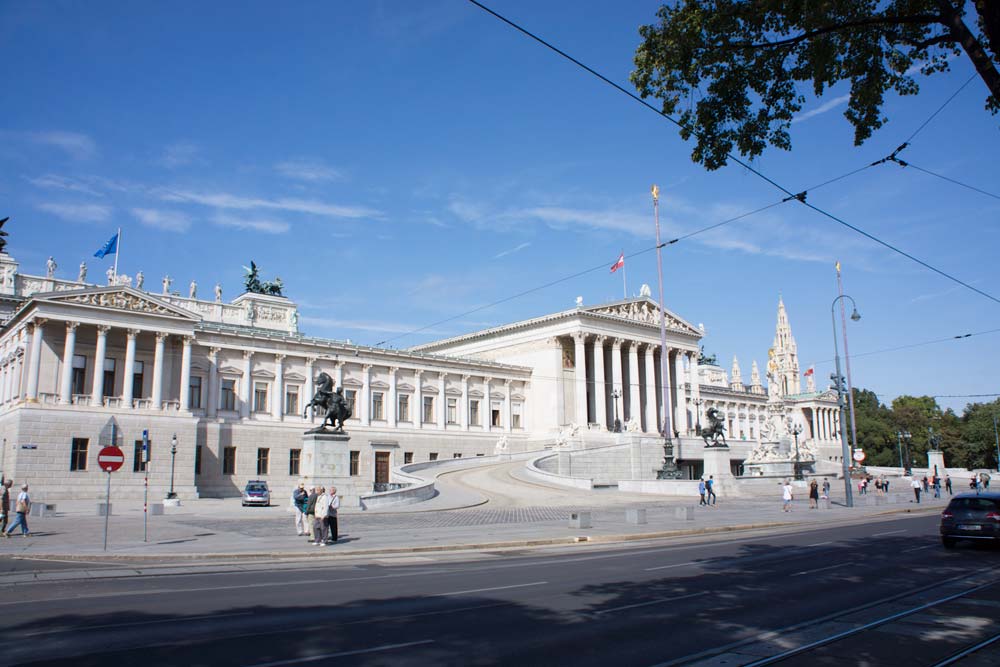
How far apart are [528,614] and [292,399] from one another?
6064 cm

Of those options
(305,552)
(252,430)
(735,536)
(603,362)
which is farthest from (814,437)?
(305,552)

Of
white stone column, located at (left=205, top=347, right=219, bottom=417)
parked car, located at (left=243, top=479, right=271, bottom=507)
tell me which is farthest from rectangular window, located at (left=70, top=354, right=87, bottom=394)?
parked car, located at (left=243, top=479, right=271, bottom=507)

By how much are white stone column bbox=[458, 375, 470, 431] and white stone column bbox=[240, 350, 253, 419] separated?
23472 mm

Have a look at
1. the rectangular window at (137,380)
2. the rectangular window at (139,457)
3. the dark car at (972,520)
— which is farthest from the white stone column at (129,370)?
the dark car at (972,520)

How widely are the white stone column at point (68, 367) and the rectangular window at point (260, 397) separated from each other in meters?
15.4

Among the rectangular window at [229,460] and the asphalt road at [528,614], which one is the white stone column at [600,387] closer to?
the rectangular window at [229,460]

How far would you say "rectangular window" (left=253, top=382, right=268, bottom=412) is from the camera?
6550cm

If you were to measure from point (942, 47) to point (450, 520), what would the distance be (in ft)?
83.0

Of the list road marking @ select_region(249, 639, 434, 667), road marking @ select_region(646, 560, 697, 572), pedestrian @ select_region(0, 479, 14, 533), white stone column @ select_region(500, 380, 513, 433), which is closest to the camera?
road marking @ select_region(249, 639, 434, 667)

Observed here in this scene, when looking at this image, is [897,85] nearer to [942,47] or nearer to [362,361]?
[942,47]

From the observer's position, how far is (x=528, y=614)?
36.3ft

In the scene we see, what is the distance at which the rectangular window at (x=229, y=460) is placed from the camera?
201 feet

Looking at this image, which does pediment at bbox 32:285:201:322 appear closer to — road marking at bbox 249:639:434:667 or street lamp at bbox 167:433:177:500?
street lamp at bbox 167:433:177:500

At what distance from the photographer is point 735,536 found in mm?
26953
